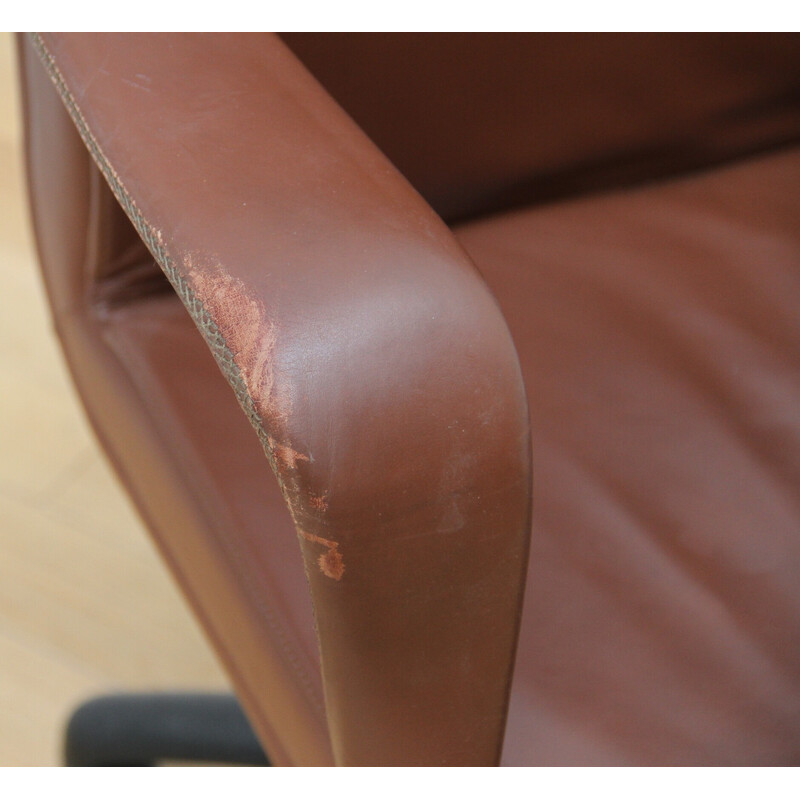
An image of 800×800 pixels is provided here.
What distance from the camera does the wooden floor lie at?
0.90 meters

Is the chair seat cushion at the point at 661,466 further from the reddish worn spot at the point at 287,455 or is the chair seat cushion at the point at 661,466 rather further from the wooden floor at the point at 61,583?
the wooden floor at the point at 61,583

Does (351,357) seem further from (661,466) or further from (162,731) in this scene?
(162,731)

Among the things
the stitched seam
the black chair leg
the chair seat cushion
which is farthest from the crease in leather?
the black chair leg

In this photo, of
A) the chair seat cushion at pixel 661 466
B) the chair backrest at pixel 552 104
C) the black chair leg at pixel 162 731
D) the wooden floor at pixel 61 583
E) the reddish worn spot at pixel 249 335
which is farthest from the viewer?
the wooden floor at pixel 61 583

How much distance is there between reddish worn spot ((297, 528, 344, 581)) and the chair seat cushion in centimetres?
18

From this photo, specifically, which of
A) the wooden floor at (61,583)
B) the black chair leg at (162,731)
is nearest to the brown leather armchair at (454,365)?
the black chair leg at (162,731)

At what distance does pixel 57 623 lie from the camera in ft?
3.07

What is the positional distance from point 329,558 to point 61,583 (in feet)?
2.25

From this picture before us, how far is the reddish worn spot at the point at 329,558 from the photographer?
1.11ft

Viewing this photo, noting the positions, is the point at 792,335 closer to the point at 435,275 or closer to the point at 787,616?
the point at 787,616

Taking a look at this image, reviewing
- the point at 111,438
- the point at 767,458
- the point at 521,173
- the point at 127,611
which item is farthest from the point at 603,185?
the point at 127,611

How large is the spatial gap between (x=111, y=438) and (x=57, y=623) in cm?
40

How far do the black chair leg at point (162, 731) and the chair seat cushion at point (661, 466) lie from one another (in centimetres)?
31

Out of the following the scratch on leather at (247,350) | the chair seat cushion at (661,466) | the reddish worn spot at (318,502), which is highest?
the scratch on leather at (247,350)
